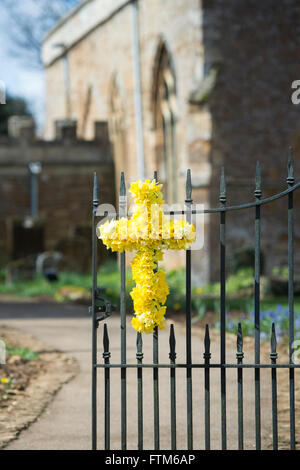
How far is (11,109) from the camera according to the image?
32125 millimetres

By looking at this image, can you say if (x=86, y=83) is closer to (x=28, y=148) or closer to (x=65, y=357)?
(x=28, y=148)

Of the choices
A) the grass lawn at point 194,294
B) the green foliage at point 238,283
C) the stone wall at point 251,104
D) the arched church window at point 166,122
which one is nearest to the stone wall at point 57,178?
the grass lawn at point 194,294

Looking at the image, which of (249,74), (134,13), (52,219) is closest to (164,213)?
(249,74)

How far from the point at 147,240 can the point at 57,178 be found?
668 inches

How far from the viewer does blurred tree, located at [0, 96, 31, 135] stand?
31.0 metres

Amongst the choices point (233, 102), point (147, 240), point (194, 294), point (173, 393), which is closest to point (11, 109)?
point (233, 102)

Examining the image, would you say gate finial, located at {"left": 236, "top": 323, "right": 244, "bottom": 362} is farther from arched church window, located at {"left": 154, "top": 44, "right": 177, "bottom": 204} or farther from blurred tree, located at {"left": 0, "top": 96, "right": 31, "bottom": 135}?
blurred tree, located at {"left": 0, "top": 96, "right": 31, "bottom": 135}

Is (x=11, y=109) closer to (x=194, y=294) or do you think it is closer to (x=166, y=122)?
(x=166, y=122)

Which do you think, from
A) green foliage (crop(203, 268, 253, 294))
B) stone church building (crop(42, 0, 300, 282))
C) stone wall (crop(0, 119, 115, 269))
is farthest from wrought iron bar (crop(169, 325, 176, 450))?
stone wall (crop(0, 119, 115, 269))

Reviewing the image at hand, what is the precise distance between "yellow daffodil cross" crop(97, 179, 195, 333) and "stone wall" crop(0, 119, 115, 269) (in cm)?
1605

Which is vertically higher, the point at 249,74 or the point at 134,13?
the point at 134,13

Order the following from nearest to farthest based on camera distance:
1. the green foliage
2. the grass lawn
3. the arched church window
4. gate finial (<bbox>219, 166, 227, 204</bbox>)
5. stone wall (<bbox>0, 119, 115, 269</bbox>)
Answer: gate finial (<bbox>219, 166, 227, 204</bbox>)
the grass lawn
the green foliage
the arched church window
stone wall (<bbox>0, 119, 115, 269</bbox>)

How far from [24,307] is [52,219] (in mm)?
8555
